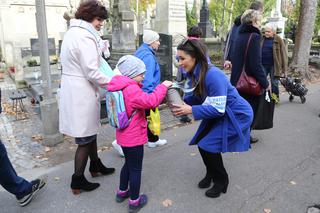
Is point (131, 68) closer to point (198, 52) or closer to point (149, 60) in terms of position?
point (198, 52)

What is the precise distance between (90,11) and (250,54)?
2079 mm

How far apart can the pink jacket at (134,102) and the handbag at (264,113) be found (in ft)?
7.37

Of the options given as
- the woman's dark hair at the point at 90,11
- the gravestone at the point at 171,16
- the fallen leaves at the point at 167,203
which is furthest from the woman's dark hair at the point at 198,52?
the gravestone at the point at 171,16

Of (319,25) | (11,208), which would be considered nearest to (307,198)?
(11,208)

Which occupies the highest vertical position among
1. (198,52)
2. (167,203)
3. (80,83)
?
(198,52)

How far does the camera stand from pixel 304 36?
34.2ft

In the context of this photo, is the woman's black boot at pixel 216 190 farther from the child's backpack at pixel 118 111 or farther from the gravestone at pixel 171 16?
the gravestone at pixel 171 16

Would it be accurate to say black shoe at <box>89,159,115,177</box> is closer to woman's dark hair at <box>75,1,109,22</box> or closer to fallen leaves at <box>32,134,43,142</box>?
woman's dark hair at <box>75,1,109,22</box>

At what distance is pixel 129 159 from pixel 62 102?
922 millimetres

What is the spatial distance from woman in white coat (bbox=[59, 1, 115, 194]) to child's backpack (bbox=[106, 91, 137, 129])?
283 mm

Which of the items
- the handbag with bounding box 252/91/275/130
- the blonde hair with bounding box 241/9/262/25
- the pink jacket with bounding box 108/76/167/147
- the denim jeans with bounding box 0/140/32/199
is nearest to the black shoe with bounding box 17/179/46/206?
the denim jeans with bounding box 0/140/32/199

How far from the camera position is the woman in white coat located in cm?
286

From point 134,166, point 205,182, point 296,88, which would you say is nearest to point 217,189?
point 205,182

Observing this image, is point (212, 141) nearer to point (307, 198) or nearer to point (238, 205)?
point (238, 205)
